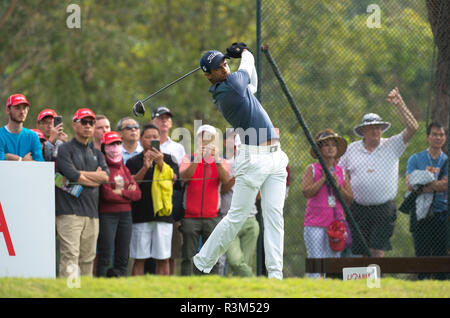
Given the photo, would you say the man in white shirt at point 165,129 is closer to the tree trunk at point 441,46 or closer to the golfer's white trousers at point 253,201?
the golfer's white trousers at point 253,201

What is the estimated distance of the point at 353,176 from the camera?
9234 millimetres

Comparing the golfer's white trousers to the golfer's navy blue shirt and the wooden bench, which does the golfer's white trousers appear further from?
the wooden bench

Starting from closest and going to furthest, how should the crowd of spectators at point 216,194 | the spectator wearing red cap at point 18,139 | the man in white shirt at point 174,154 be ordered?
the spectator wearing red cap at point 18,139, the crowd of spectators at point 216,194, the man in white shirt at point 174,154

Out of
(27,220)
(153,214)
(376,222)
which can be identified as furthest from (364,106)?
(27,220)

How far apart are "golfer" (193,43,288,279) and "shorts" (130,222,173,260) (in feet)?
5.85

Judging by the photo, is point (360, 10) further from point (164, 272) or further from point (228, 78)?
point (164, 272)

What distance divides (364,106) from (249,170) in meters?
3.03

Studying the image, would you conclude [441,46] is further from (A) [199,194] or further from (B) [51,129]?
(B) [51,129]

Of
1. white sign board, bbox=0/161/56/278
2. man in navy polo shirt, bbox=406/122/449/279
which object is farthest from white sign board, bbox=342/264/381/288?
white sign board, bbox=0/161/56/278

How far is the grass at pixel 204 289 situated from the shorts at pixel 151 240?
219 cm

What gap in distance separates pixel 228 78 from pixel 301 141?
2.55m

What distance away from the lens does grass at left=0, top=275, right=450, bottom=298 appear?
20.1 feet

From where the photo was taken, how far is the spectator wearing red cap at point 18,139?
8.26 m

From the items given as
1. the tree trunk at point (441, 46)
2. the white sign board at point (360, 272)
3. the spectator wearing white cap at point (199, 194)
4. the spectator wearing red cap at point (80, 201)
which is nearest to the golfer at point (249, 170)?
the white sign board at point (360, 272)
